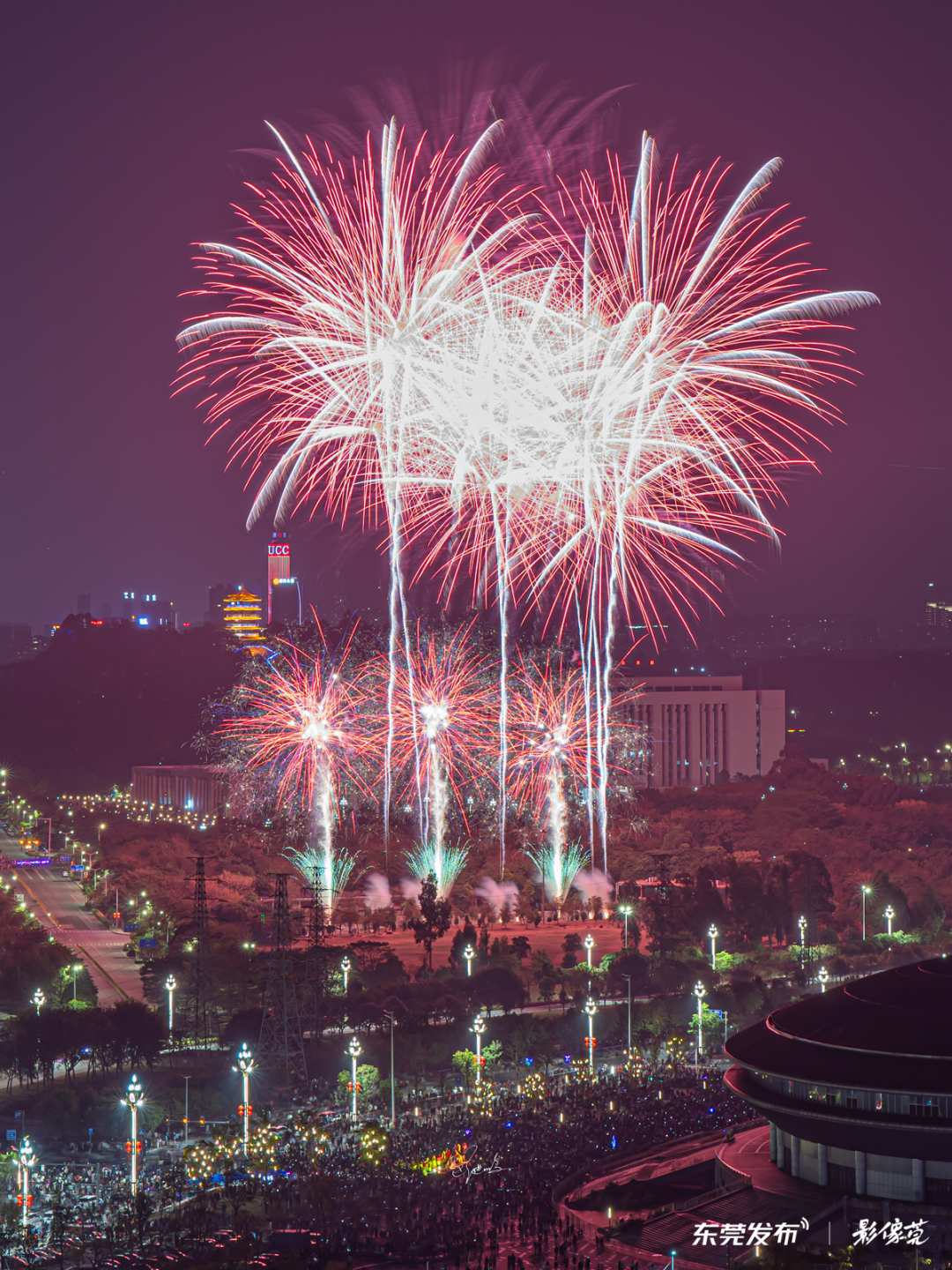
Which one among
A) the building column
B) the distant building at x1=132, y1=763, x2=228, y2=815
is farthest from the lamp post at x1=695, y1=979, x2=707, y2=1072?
the distant building at x1=132, y1=763, x2=228, y2=815

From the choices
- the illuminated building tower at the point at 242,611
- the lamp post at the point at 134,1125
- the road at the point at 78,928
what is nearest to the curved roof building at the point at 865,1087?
the lamp post at the point at 134,1125

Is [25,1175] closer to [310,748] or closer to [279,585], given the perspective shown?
[310,748]

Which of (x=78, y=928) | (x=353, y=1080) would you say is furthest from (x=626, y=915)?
(x=78, y=928)

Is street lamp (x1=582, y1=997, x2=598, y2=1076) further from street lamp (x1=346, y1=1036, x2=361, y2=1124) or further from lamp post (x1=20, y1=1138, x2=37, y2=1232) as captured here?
lamp post (x1=20, y1=1138, x2=37, y2=1232)

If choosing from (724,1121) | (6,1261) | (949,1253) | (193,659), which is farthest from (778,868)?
(193,659)

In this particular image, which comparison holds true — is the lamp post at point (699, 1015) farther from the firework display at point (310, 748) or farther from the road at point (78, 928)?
the firework display at point (310, 748)

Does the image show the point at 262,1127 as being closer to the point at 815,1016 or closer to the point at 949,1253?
the point at 815,1016
